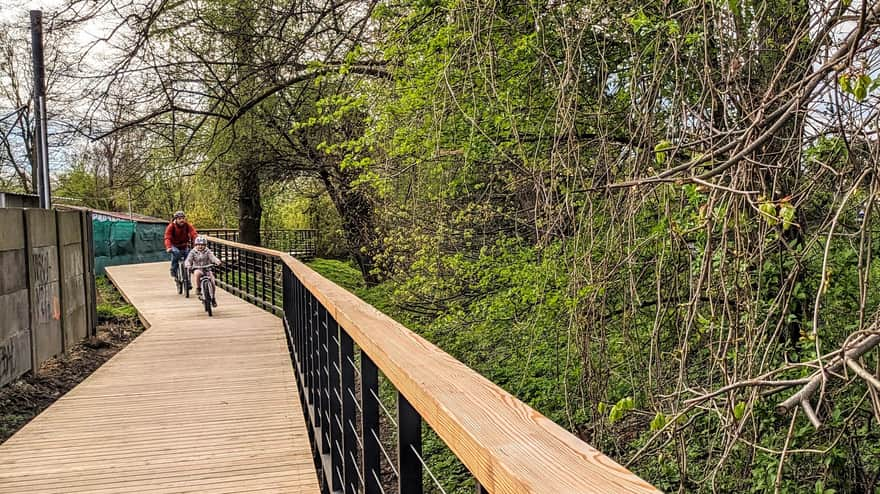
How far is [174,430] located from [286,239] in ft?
64.5

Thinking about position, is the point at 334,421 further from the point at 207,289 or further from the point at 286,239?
the point at 286,239

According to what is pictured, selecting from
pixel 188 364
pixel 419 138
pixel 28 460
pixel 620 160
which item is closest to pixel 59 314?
pixel 188 364

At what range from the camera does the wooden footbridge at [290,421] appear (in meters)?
0.89

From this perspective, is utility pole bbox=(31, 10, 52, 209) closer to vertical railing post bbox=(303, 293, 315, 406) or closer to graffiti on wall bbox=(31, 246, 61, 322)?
graffiti on wall bbox=(31, 246, 61, 322)

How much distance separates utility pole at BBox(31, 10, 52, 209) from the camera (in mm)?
6101

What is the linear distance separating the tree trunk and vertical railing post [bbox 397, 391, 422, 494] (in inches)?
497

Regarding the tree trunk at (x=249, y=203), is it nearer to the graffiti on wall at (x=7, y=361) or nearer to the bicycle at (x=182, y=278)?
the bicycle at (x=182, y=278)

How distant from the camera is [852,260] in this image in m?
2.84

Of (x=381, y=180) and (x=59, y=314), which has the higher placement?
(x=381, y=180)

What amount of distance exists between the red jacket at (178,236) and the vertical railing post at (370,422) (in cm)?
1029

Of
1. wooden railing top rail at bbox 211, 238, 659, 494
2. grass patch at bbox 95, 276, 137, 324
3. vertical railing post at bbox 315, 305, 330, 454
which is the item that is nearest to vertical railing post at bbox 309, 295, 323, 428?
vertical railing post at bbox 315, 305, 330, 454

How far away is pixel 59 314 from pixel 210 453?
15.2 feet

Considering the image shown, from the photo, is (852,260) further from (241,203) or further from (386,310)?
(241,203)

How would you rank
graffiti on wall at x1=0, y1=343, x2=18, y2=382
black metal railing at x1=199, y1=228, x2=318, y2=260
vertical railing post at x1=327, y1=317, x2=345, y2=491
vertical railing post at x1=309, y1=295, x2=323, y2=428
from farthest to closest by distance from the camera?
1. black metal railing at x1=199, y1=228, x2=318, y2=260
2. graffiti on wall at x1=0, y1=343, x2=18, y2=382
3. vertical railing post at x1=309, y1=295, x2=323, y2=428
4. vertical railing post at x1=327, y1=317, x2=345, y2=491
